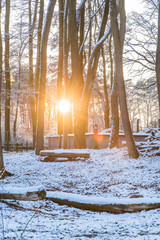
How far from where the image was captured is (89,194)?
5.91m

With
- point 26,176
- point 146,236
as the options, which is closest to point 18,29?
point 26,176

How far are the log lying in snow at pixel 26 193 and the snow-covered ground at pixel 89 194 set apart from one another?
0.76 feet

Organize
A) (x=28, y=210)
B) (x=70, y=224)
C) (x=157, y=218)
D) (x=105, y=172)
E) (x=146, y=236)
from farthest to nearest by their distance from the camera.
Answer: (x=105, y=172) → (x=28, y=210) → (x=157, y=218) → (x=70, y=224) → (x=146, y=236)

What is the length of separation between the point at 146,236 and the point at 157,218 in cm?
84

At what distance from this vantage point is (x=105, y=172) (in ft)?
26.9

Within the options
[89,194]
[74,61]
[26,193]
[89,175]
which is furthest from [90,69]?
[26,193]

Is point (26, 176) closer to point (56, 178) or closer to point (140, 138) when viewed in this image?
point (56, 178)

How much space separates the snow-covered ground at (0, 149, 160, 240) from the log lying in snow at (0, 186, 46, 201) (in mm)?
230

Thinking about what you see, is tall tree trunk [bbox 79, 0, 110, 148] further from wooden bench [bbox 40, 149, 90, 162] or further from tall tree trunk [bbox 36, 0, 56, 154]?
wooden bench [bbox 40, 149, 90, 162]

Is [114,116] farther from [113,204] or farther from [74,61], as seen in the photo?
[113,204]

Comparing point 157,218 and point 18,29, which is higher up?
point 18,29

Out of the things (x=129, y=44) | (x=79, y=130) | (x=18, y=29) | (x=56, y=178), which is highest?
(x=18, y=29)

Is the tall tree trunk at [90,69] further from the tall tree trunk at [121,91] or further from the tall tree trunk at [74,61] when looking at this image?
the tall tree trunk at [121,91]

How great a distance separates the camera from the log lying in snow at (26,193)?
11.6ft
